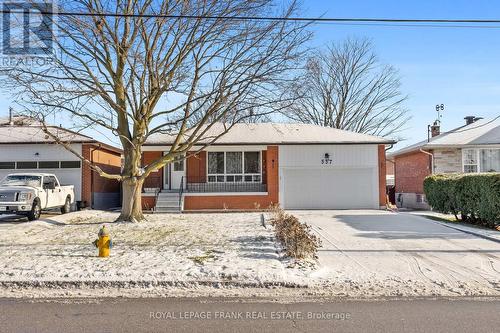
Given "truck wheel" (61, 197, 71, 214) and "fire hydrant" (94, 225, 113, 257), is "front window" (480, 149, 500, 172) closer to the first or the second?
"fire hydrant" (94, 225, 113, 257)

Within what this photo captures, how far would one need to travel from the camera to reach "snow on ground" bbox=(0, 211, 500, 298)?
7.04 m

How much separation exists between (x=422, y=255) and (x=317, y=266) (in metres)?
2.76

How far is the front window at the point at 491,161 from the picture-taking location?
73.4 ft

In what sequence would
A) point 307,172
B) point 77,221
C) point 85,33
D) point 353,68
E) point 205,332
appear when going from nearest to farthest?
1. point 205,332
2. point 85,33
3. point 77,221
4. point 307,172
5. point 353,68

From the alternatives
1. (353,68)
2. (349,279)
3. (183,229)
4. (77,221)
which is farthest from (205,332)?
(353,68)

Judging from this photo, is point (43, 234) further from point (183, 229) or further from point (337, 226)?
point (337, 226)

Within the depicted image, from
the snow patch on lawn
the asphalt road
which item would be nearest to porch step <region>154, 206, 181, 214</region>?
the snow patch on lawn

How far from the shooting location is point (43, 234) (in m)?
12.8

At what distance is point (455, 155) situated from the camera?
74.9ft

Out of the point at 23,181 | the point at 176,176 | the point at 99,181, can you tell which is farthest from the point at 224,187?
the point at 23,181

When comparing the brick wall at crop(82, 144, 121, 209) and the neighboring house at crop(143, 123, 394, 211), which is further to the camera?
the neighboring house at crop(143, 123, 394, 211)

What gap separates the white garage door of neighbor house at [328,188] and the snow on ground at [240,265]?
365 inches

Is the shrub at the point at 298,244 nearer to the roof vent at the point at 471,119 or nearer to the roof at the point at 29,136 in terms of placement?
the roof at the point at 29,136

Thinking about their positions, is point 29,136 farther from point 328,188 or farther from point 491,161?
point 491,161
